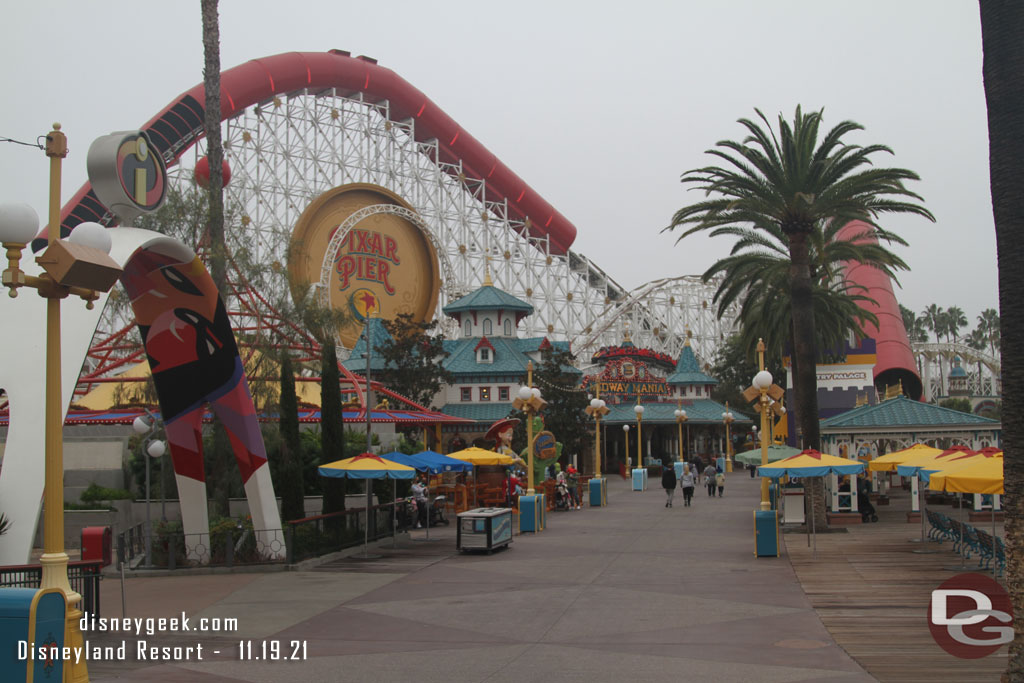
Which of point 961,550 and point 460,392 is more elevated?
point 460,392

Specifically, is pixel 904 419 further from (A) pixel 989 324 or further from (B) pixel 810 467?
(A) pixel 989 324

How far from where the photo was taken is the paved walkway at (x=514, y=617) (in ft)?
33.5

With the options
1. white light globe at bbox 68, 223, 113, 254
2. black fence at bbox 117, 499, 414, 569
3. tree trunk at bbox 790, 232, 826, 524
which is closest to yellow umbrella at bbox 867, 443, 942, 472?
tree trunk at bbox 790, 232, 826, 524

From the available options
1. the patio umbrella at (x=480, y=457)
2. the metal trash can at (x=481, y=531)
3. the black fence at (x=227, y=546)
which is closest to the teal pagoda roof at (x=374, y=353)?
the patio umbrella at (x=480, y=457)

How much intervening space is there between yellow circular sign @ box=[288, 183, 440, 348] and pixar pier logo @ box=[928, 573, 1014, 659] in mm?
40125

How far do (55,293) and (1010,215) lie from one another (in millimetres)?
8262

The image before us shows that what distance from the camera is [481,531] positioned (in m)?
20.7

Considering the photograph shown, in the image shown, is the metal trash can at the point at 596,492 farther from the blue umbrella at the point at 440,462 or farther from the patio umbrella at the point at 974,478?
the patio umbrella at the point at 974,478

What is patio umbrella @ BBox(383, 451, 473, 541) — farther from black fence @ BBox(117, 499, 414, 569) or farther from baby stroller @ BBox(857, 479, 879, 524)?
baby stroller @ BBox(857, 479, 879, 524)

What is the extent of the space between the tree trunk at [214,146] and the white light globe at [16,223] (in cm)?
1306

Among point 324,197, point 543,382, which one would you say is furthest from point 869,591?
point 324,197

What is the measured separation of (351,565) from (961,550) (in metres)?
12.0

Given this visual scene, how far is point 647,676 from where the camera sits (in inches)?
384

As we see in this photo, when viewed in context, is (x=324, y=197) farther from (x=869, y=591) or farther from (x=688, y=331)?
(x=869, y=591)
